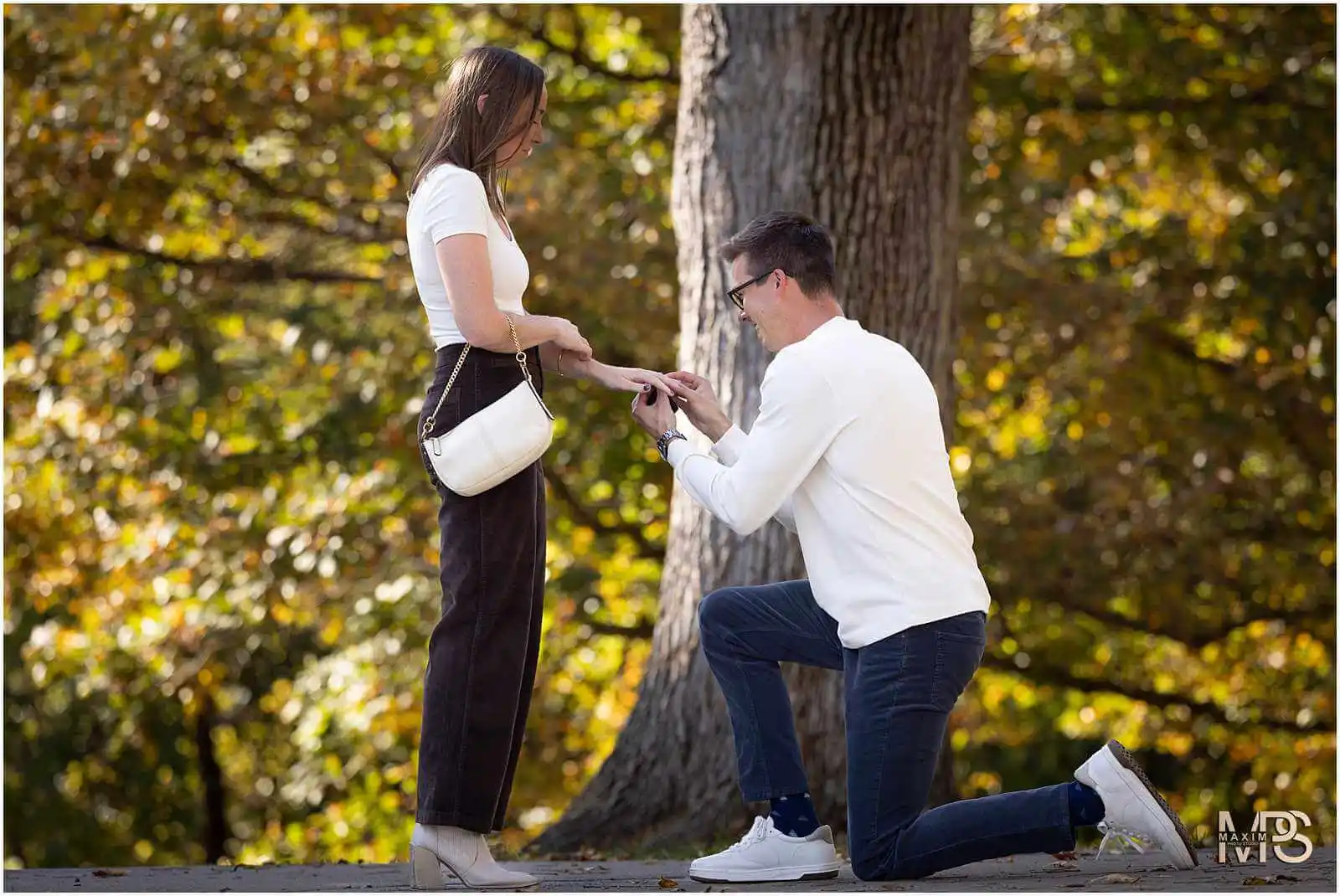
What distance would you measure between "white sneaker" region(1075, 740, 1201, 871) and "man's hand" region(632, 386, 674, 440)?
52.5 inches

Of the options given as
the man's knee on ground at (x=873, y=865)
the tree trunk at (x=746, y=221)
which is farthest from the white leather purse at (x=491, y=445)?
the tree trunk at (x=746, y=221)

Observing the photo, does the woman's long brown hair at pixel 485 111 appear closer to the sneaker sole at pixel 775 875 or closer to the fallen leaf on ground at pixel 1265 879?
the sneaker sole at pixel 775 875

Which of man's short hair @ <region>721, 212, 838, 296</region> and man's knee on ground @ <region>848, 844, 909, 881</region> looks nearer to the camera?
man's knee on ground @ <region>848, 844, 909, 881</region>

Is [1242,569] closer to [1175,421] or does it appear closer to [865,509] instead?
[1175,421]

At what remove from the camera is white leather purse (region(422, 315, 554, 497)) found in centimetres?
356

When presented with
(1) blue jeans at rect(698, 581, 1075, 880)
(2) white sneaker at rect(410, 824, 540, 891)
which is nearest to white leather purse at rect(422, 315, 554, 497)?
(2) white sneaker at rect(410, 824, 540, 891)

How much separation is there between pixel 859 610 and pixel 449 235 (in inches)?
51.7

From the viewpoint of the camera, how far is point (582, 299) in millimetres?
8508

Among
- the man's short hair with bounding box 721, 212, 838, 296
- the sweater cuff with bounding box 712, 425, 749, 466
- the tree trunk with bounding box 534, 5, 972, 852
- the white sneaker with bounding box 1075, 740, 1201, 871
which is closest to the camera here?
the white sneaker with bounding box 1075, 740, 1201, 871

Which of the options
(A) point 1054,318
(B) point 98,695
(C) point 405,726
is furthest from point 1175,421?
(B) point 98,695

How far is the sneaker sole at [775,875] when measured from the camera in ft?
12.6

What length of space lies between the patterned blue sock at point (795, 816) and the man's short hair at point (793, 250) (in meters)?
1.28

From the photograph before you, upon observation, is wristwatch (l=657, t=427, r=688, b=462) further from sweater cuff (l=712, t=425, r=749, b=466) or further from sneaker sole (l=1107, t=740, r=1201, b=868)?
sneaker sole (l=1107, t=740, r=1201, b=868)

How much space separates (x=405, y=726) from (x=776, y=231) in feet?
21.0
